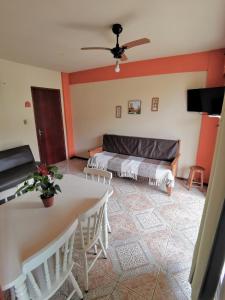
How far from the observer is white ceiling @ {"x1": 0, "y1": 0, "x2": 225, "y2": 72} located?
168cm

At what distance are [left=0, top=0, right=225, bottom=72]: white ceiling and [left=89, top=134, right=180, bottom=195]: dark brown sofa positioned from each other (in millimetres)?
1775

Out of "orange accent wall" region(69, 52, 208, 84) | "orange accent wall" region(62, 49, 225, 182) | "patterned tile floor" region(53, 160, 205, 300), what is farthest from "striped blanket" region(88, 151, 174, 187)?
"orange accent wall" region(69, 52, 208, 84)

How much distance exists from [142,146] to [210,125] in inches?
56.0

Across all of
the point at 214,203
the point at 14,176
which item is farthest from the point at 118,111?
the point at 214,203

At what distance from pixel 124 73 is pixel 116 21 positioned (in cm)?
196

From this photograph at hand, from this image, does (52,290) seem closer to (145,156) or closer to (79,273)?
(79,273)

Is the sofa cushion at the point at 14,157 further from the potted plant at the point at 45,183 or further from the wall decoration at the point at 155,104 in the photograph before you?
the wall decoration at the point at 155,104

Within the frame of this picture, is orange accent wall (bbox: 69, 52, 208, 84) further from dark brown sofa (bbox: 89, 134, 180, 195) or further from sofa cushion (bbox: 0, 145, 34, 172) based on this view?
sofa cushion (bbox: 0, 145, 34, 172)

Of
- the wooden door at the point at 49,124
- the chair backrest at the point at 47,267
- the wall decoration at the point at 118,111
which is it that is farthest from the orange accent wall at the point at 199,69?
the chair backrest at the point at 47,267

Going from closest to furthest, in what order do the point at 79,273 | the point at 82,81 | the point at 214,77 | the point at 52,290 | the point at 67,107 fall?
the point at 52,290
the point at 79,273
the point at 214,77
the point at 82,81
the point at 67,107

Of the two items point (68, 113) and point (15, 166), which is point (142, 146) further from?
point (15, 166)

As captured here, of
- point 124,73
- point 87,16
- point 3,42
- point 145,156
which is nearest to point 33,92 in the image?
point 3,42

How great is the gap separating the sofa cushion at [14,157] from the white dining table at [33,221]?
199 cm

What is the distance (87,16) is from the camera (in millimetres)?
1874
